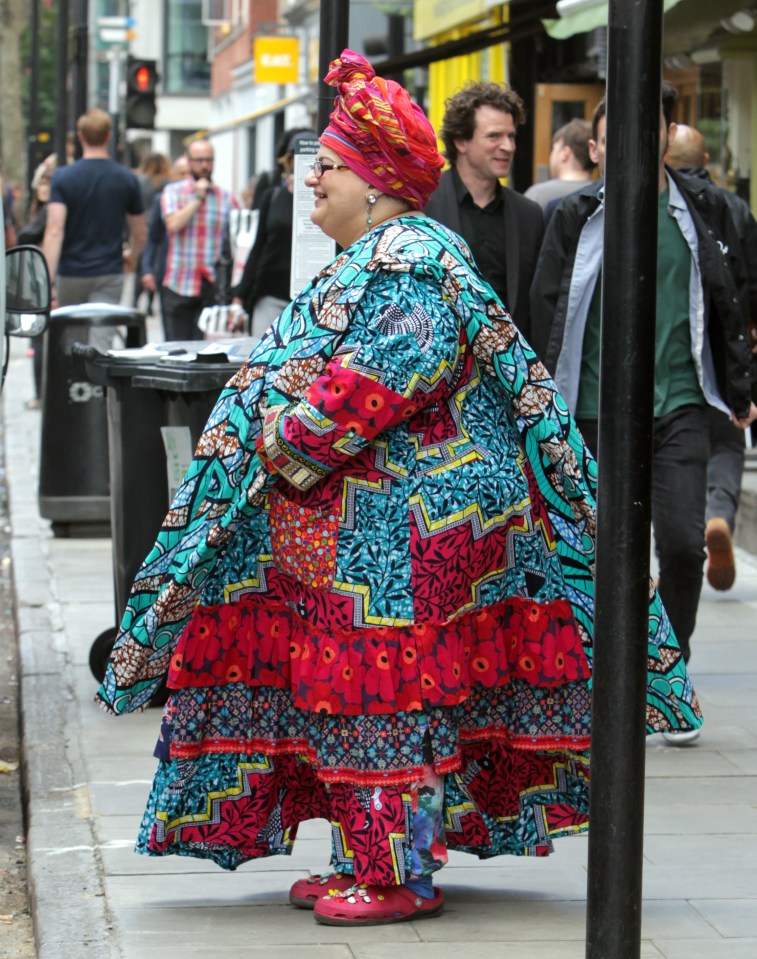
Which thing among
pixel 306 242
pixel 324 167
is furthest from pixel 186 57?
pixel 324 167

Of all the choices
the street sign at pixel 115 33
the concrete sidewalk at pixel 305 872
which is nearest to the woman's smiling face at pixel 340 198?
the concrete sidewalk at pixel 305 872

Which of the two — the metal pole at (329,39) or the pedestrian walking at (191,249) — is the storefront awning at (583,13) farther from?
the metal pole at (329,39)

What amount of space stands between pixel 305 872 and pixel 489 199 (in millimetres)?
2739

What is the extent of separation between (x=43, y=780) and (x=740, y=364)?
7.85ft

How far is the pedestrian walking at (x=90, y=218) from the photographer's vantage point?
12938 mm

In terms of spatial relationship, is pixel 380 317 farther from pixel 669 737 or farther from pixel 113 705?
pixel 669 737

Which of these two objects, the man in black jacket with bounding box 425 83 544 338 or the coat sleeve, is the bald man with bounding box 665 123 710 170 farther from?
the coat sleeve

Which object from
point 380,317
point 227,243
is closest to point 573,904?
point 380,317

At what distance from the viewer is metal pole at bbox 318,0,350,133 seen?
6.10 metres

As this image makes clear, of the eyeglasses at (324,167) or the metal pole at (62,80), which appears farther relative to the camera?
the metal pole at (62,80)

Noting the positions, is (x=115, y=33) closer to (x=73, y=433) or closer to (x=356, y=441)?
(x=73, y=433)

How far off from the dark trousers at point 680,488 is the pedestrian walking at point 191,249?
841cm

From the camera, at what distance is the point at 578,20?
35.8 ft

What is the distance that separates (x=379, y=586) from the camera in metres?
4.07
